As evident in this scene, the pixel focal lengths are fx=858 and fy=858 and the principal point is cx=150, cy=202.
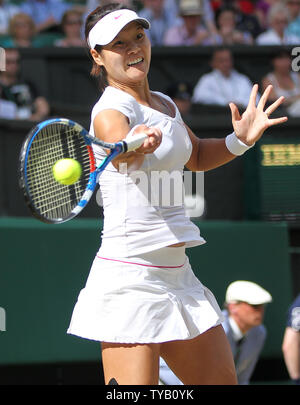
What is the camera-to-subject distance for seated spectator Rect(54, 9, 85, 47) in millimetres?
8443

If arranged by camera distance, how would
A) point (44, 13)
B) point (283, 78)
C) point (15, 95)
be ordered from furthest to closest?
1. point (44, 13)
2. point (283, 78)
3. point (15, 95)

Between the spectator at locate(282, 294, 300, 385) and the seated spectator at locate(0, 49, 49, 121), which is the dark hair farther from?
the seated spectator at locate(0, 49, 49, 121)

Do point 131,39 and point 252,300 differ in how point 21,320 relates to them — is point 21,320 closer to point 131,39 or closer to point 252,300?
point 252,300

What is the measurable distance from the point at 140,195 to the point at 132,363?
1.85ft

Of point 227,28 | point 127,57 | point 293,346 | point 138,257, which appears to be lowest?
point 293,346

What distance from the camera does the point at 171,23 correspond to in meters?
9.02

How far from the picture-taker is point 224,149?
10.9ft

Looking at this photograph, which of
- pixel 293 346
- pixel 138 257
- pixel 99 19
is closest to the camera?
pixel 138 257

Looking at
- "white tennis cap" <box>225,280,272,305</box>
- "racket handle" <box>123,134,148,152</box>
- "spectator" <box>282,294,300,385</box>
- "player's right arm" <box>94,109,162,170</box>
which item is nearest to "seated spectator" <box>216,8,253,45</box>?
"white tennis cap" <box>225,280,272,305</box>

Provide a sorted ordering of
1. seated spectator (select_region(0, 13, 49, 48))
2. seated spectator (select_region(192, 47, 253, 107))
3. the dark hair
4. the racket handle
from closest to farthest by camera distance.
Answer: the racket handle, the dark hair, seated spectator (select_region(192, 47, 253, 107)), seated spectator (select_region(0, 13, 49, 48))

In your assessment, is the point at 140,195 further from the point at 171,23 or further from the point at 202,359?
the point at 171,23

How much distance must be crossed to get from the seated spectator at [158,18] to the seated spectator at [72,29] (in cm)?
76

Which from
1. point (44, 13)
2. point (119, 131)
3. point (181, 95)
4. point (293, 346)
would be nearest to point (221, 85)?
point (181, 95)

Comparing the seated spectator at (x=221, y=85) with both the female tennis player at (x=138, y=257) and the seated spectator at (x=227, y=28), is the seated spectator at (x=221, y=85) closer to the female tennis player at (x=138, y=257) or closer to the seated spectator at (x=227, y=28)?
the seated spectator at (x=227, y=28)
